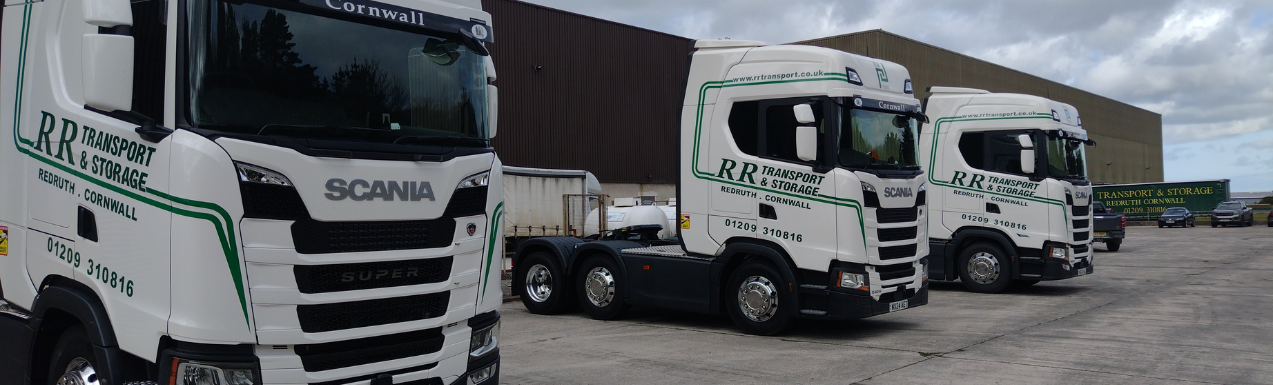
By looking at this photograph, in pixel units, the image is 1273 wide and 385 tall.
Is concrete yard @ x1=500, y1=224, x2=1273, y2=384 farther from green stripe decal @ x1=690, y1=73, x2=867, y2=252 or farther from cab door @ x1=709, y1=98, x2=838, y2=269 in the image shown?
green stripe decal @ x1=690, y1=73, x2=867, y2=252

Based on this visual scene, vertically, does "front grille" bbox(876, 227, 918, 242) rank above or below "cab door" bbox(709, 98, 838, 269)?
below

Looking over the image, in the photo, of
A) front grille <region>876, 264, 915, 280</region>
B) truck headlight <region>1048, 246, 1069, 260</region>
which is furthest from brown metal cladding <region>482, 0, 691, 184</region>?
front grille <region>876, 264, 915, 280</region>

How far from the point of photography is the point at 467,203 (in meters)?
5.11

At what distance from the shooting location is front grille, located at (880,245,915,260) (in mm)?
9719

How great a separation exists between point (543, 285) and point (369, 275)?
25.7ft

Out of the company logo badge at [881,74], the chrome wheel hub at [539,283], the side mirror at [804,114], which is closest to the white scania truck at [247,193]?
the side mirror at [804,114]

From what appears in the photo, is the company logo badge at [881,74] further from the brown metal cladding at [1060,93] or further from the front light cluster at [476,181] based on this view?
the brown metal cladding at [1060,93]

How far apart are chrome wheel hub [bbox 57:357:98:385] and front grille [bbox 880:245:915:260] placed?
7486 millimetres

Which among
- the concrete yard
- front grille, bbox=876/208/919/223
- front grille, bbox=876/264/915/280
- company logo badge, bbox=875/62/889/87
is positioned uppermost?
company logo badge, bbox=875/62/889/87

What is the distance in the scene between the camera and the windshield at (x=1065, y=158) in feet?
47.7

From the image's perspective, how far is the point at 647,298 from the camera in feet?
36.4

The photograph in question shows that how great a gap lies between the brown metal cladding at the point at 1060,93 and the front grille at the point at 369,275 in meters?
27.1

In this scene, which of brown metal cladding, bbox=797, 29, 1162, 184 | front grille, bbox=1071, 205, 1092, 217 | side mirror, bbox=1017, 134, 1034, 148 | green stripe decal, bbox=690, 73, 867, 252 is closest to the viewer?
green stripe decal, bbox=690, 73, 867, 252

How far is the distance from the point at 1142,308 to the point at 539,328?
8.63 meters
